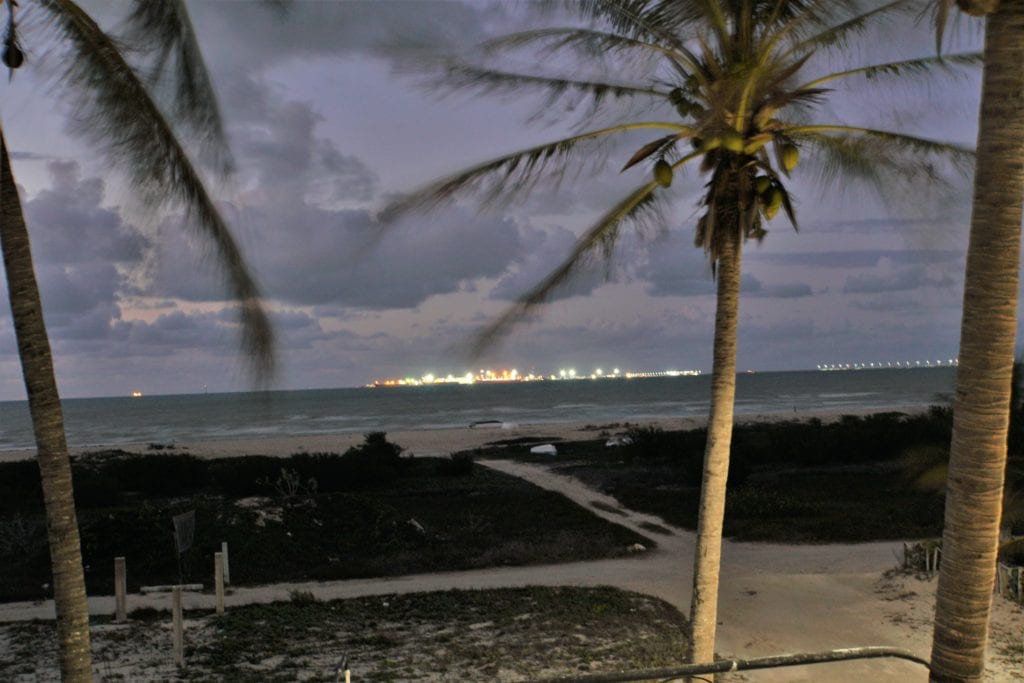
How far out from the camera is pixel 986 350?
3.75 metres

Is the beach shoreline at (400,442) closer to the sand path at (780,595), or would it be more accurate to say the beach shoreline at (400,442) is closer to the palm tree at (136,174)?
the sand path at (780,595)

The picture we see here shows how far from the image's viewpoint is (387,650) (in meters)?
9.50

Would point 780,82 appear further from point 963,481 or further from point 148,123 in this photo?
point 148,123

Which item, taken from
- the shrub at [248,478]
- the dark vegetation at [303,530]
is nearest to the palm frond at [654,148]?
the dark vegetation at [303,530]

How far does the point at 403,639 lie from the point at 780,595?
232 inches

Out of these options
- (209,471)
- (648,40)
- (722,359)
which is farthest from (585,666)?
(209,471)

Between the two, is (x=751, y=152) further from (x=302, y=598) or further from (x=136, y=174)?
(x=302, y=598)

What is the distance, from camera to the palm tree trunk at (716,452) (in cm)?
660

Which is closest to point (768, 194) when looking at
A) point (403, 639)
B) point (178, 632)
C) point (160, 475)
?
point (403, 639)

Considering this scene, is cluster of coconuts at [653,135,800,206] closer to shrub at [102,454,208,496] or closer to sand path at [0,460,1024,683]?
sand path at [0,460,1024,683]

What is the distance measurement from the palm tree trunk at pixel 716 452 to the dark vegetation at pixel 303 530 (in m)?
9.04

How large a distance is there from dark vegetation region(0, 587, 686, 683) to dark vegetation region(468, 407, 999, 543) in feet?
15.2

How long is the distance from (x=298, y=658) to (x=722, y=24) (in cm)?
788

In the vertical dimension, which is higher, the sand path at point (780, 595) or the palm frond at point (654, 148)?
the palm frond at point (654, 148)
